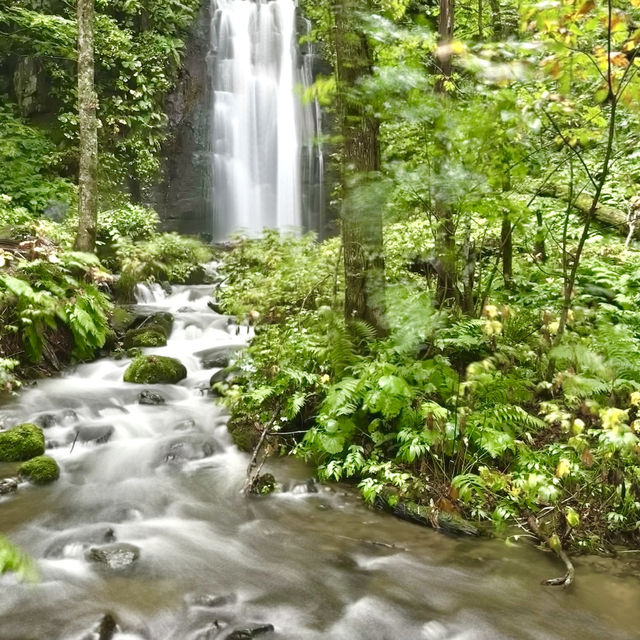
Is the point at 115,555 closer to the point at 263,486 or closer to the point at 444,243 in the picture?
the point at 263,486

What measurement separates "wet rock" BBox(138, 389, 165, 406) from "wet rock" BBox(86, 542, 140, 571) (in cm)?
306

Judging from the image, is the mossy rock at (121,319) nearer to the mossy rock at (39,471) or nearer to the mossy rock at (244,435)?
the mossy rock at (244,435)

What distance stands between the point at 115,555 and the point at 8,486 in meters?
1.49

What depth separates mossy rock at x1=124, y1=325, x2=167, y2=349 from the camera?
8.79 meters

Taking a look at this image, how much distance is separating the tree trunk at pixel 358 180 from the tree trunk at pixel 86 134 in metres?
5.06

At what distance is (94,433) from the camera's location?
6.25 m

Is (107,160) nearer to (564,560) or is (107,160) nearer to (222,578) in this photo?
(222,578)

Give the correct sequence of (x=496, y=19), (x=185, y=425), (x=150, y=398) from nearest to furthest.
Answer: (x=185, y=425)
(x=150, y=398)
(x=496, y=19)

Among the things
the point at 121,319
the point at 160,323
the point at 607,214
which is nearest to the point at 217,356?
the point at 160,323

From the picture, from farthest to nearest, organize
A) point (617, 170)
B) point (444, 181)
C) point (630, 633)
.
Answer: point (617, 170) < point (444, 181) < point (630, 633)

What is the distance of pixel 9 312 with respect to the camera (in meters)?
7.05

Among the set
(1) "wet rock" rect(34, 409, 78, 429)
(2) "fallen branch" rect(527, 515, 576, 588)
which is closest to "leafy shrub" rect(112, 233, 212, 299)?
(1) "wet rock" rect(34, 409, 78, 429)

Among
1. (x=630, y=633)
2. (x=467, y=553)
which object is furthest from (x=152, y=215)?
(x=630, y=633)

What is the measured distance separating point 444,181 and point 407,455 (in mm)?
2493
